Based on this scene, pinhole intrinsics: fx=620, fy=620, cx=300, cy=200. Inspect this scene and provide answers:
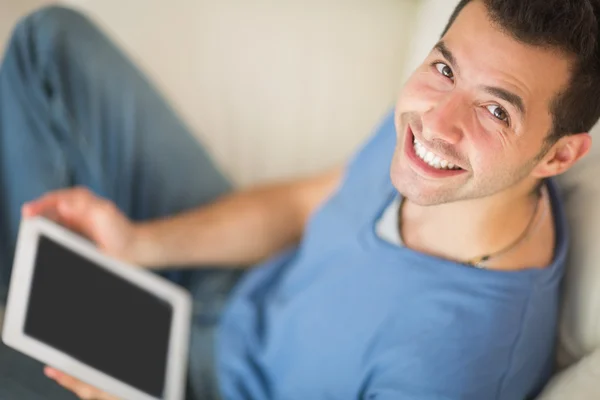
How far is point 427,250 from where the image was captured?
0.42 metres

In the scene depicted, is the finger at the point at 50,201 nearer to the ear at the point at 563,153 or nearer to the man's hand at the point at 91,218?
the man's hand at the point at 91,218

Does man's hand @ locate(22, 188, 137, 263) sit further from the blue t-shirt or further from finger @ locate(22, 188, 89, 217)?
the blue t-shirt

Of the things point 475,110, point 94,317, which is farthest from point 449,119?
point 94,317

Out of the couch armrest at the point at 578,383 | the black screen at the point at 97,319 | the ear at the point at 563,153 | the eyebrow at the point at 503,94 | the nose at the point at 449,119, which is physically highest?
the eyebrow at the point at 503,94

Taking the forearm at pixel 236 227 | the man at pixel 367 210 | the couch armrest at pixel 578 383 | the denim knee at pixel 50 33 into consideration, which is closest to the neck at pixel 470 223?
the man at pixel 367 210

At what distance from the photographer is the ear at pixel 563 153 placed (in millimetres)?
338

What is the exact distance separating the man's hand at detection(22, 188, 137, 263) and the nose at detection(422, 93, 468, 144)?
0.41 meters

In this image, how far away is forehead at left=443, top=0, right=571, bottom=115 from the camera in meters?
0.30

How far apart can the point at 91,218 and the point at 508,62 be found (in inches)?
18.0

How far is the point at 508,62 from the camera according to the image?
0.30 metres

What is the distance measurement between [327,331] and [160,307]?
208mm

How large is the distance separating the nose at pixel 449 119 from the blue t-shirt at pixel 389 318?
5.1 inches


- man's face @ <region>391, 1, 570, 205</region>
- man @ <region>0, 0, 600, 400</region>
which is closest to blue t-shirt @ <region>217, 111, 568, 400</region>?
man @ <region>0, 0, 600, 400</region>

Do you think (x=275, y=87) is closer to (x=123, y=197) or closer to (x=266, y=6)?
(x=266, y=6)
